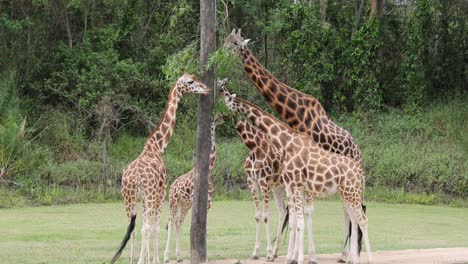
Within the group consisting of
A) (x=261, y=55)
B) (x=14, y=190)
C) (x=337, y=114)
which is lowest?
(x=14, y=190)

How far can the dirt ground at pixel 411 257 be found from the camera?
14125 mm

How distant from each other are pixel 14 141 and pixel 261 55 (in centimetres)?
1277

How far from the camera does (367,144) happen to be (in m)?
31.7

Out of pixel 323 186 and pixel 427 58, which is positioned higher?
pixel 427 58

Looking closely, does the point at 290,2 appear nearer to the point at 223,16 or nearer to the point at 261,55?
the point at 261,55

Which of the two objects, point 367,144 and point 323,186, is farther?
point 367,144

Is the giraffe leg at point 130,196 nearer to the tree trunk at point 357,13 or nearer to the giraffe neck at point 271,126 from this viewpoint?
the giraffe neck at point 271,126

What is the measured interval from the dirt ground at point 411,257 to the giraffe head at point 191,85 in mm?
2813

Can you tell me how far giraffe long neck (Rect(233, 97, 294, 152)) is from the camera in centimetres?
1412

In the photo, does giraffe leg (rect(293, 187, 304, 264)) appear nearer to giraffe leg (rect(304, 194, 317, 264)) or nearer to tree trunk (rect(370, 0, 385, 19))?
giraffe leg (rect(304, 194, 317, 264))

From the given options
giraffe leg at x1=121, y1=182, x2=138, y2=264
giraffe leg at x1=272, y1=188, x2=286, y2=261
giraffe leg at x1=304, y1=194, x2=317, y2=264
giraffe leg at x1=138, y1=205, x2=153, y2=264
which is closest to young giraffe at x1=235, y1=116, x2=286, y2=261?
giraffe leg at x1=272, y1=188, x2=286, y2=261

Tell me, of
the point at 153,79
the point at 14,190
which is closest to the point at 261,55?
the point at 153,79

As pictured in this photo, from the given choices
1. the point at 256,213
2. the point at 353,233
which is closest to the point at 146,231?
the point at 256,213

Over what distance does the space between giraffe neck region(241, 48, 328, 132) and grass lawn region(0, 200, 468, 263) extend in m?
2.60
